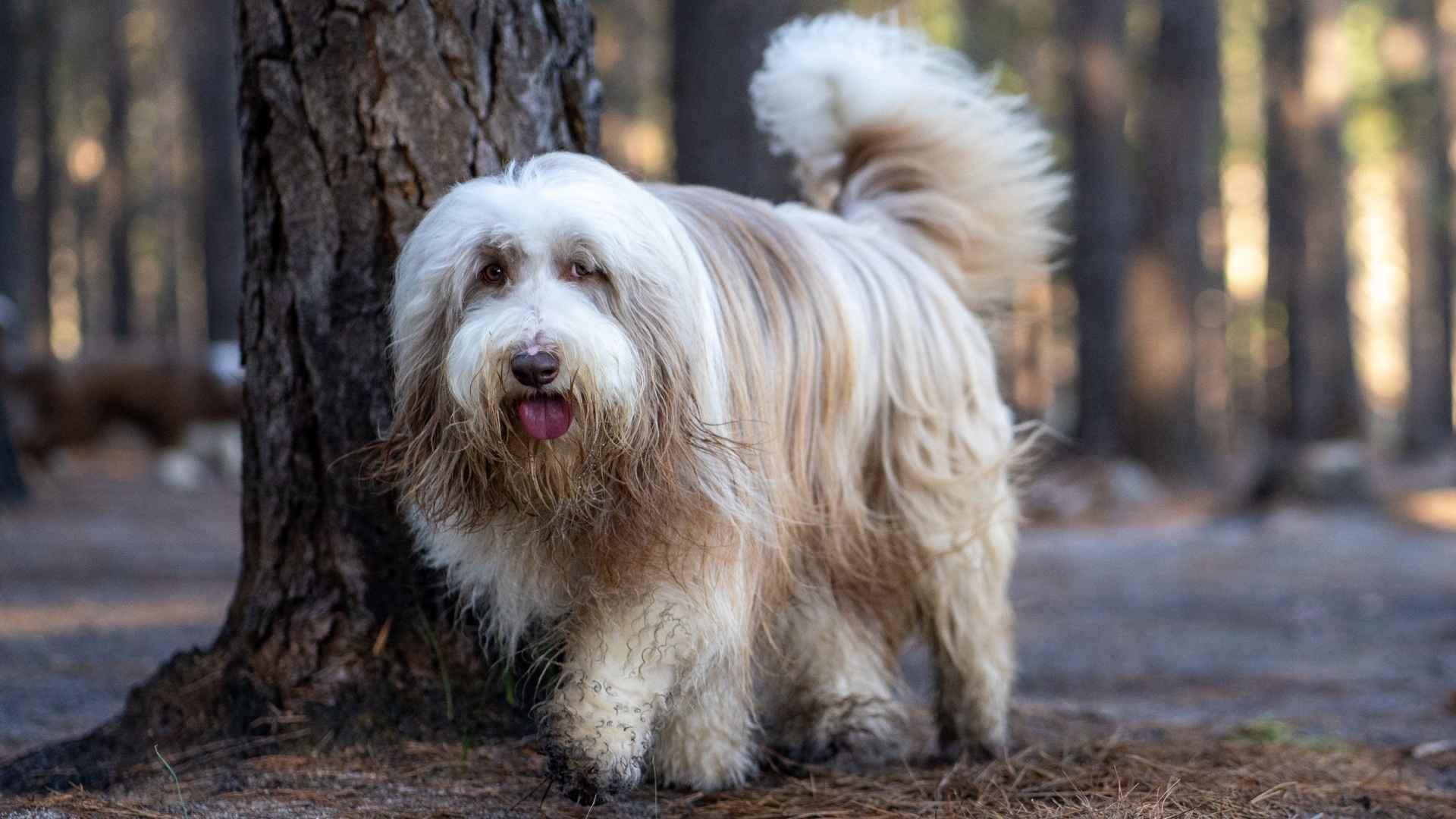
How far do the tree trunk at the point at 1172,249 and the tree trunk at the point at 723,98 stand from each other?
25.9 feet

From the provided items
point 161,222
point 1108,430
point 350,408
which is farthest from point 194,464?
point 161,222

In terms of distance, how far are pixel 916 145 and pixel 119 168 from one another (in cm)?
2357

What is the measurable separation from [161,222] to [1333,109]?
28.6 meters

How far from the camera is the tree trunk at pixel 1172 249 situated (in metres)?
14.9

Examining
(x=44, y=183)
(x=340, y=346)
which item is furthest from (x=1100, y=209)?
(x=44, y=183)

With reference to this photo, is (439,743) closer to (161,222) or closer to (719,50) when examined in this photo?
(719,50)

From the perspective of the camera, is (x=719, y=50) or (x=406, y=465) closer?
(x=406, y=465)

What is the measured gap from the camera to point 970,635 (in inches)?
157

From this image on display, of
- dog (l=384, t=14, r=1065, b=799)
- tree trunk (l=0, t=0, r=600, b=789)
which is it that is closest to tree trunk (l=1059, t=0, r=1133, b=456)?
dog (l=384, t=14, r=1065, b=799)

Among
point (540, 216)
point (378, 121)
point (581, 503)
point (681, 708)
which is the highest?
point (378, 121)

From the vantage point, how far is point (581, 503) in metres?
3.02

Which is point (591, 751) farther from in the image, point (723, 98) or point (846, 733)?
point (723, 98)

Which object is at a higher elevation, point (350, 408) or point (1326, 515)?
point (350, 408)

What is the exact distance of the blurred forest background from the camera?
44.5 feet
